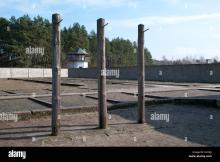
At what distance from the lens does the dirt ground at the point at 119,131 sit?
6555mm

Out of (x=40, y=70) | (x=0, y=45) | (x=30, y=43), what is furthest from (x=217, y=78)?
(x=0, y=45)

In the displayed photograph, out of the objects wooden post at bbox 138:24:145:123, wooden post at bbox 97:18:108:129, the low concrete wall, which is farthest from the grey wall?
wooden post at bbox 97:18:108:129

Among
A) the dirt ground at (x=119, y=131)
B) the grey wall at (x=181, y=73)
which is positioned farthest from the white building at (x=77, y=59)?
the dirt ground at (x=119, y=131)

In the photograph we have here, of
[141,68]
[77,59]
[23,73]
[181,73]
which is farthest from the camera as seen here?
[77,59]

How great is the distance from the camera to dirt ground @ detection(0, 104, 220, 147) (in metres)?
6.55

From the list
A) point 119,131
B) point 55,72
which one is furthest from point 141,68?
point 55,72

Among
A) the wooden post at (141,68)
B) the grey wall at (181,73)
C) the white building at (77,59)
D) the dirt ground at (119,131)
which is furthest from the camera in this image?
the white building at (77,59)

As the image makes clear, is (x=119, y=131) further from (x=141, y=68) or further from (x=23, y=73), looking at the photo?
(x=23, y=73)

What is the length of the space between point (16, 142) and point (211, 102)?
26.0 ft

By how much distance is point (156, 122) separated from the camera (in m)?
8.88

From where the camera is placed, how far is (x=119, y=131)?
25.1 ft

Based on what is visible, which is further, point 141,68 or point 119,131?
point 141,68

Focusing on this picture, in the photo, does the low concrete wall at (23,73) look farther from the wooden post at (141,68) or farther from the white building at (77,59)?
the wooden post at (141,68)

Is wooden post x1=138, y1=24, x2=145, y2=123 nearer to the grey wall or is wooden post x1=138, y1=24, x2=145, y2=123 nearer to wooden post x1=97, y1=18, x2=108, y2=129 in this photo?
wooden post x1=97, y1=18, x2=108, y2=129
